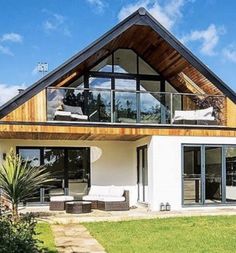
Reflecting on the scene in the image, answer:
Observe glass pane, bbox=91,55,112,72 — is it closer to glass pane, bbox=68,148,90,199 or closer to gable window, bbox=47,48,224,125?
gable window, bbox=47,48,224,125

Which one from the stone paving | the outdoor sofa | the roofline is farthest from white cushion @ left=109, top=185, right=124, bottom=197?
the roofline

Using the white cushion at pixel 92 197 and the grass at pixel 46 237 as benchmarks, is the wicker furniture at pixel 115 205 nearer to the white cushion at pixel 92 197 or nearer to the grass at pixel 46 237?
the white cushion at pixel 92 197

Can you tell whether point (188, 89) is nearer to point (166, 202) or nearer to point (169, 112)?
point (169, 112)

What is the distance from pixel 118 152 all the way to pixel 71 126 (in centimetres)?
351

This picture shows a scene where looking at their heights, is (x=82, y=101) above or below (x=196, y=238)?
above

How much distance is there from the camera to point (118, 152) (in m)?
16.0

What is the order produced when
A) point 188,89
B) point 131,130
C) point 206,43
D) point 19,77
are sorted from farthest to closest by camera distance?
point 19,77 → point 206,43 → point 188,89 → point 131,130

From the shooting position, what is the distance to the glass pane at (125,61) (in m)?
16.1

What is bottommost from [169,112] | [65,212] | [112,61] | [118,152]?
[65,212]

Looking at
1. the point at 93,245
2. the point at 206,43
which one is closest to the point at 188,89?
the point at 93,245

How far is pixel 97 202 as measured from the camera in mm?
14211

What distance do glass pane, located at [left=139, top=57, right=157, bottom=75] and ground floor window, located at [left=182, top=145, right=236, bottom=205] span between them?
12.5 feet

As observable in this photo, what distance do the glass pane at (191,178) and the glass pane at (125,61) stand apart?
13.6 ft

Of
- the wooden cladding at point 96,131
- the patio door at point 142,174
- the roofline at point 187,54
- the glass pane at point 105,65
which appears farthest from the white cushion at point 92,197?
the roofline at point 187,54
